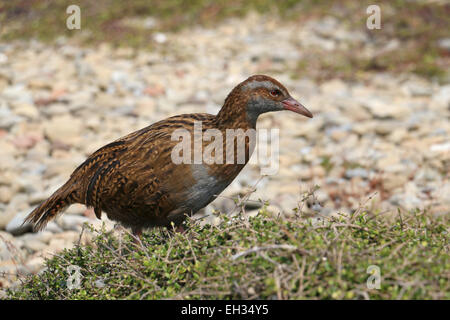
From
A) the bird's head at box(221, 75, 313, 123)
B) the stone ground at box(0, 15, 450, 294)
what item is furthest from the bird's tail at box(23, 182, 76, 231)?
the bird's head at box(221, 75, 313, 123)

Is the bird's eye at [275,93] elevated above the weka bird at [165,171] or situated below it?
above

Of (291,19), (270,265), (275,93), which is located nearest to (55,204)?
(275,93)

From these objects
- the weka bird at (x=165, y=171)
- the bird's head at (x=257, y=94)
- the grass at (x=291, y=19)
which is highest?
the grass at (x=291, y=19)

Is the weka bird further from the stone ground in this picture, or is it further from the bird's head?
the stone ground

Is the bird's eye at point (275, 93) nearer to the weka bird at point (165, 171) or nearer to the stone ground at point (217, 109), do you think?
the weka bird at point (165, 171)

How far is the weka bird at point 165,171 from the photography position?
4.88 m

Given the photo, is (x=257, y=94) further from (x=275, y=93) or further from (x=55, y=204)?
(x=55, y=204)

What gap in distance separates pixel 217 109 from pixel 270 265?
6853 millimetres

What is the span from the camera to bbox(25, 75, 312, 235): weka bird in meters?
4.88

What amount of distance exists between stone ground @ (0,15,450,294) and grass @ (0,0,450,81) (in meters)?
0.31

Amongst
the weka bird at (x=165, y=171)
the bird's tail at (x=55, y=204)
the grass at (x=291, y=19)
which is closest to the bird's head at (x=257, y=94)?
the weka bird at (x=165, y=171)

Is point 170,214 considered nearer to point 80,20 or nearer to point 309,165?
point 309,165

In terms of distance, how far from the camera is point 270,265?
11.9 ft

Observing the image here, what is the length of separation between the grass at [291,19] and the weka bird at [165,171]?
6864mm
